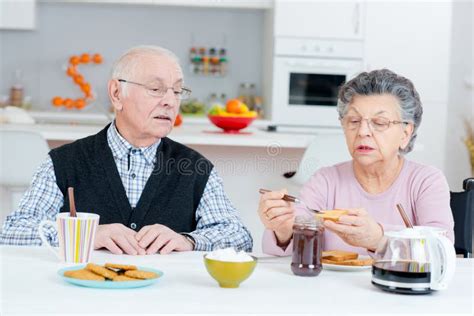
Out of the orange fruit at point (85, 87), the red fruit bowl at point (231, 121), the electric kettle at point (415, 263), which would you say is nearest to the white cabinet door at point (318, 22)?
the orange fruit at point (85, 87)

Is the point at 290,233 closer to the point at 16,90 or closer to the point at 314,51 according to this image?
the point at 314,51

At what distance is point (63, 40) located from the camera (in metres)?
5.97

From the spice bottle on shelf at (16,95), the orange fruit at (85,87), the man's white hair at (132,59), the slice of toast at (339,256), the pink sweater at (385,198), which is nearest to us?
the slice of toast at (339,256)

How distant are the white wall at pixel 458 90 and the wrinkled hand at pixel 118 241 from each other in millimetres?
4028

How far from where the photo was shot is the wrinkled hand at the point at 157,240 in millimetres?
1934

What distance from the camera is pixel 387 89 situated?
7.13 feet

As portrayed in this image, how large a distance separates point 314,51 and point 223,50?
0.79m

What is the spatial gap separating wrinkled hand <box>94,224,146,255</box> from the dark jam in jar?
394 millimetres

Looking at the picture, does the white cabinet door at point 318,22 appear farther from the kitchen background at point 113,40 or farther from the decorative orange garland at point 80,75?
the decorative orange garland at point 80,75

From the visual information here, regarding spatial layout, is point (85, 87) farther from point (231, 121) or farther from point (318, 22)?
point (231, 121)

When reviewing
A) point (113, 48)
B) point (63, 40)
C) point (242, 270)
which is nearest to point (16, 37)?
point (63, 40)

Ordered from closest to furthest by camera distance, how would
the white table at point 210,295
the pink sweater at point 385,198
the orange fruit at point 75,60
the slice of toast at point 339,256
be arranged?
the white table at point 210,295, the slice of toast at point 339,256, the pink sweater at point 385,198, the orange fruit at point 75,60

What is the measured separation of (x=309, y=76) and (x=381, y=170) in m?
3.40

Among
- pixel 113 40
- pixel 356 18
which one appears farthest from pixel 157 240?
pixel 113 40
